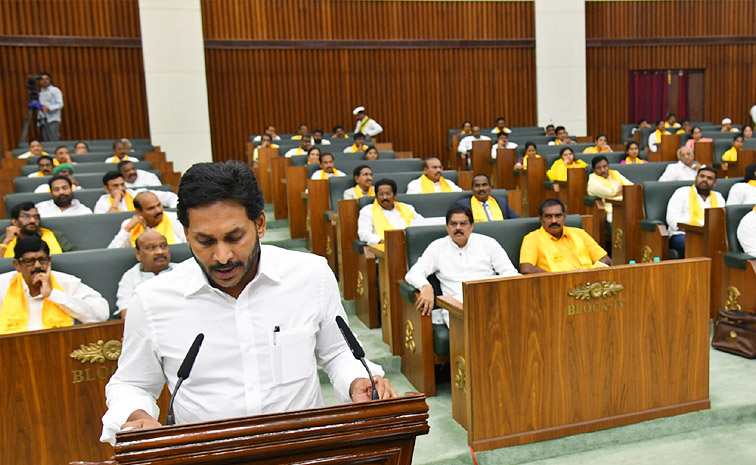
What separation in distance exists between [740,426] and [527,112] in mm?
7341

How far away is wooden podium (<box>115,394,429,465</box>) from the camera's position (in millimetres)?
768

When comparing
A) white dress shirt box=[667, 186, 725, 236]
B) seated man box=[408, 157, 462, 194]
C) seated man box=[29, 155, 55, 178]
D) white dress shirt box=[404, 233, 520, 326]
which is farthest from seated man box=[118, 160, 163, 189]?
white dress shirt box=[667, 186, 725, 236]

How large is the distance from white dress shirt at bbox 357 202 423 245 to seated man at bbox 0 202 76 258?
1421 mm

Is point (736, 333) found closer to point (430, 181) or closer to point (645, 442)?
point (645, 442)

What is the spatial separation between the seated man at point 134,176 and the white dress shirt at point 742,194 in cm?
363

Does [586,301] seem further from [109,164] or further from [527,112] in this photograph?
[527,112]

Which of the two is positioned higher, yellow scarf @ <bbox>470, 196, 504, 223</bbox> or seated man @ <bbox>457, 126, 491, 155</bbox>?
seated man @ <bbox>457, 126, 491, 155</bbox>

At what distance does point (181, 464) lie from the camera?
0.77 meters

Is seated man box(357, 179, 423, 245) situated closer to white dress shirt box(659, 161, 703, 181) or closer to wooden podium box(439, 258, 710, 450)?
wooden podium box(439, 258, 710, 450)

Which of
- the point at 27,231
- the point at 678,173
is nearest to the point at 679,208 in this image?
the point at 678,173

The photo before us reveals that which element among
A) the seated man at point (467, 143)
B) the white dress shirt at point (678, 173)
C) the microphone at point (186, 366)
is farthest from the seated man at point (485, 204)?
the seated man at point (467, 143)

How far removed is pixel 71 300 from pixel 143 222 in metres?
0.98

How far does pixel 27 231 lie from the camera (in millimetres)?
3312

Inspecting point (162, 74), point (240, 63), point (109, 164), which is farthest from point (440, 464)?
point (240, 63)
